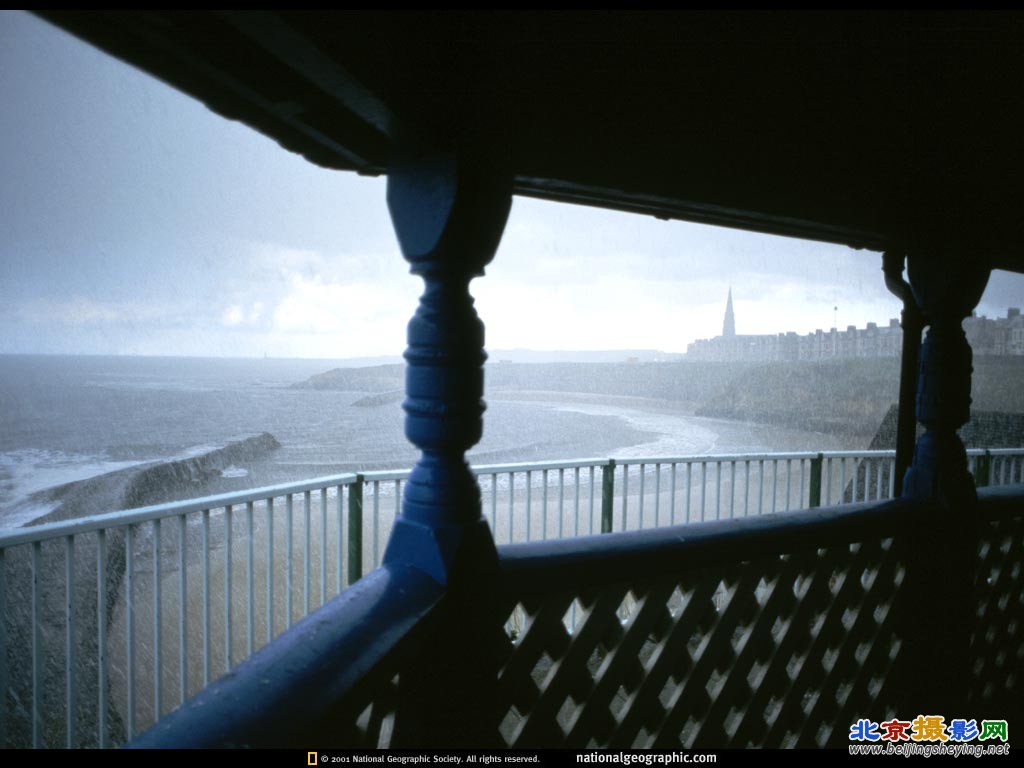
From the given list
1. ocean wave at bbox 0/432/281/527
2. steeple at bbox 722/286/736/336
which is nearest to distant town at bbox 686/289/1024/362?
steeple at bbox 722/286/736/336

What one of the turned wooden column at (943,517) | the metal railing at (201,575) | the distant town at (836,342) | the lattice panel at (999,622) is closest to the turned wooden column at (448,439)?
the metal railing at (201,575)

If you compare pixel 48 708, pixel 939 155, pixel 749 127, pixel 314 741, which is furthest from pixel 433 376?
pixel 48 708

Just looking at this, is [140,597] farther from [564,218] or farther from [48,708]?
[564,218]

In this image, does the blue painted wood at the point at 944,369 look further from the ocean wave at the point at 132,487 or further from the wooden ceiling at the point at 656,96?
the ocean wave at the point at 132,487

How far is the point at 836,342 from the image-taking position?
174 feet

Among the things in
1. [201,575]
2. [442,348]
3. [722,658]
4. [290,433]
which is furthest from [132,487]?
[442,348]

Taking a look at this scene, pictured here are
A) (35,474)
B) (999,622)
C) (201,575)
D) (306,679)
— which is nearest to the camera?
(306,679)

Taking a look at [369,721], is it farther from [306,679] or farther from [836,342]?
[836,342]

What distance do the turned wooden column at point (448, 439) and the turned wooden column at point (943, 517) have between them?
201cm

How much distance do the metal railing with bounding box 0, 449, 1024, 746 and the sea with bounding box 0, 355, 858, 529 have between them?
9.91m

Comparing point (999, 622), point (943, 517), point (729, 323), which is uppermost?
point (729, 323)

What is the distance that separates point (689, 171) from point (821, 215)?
720mm

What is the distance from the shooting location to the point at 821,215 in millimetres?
2344

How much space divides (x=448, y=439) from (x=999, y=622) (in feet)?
9.93
